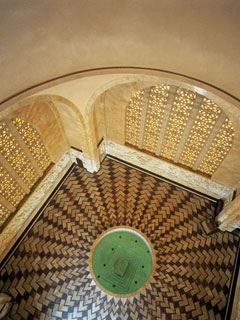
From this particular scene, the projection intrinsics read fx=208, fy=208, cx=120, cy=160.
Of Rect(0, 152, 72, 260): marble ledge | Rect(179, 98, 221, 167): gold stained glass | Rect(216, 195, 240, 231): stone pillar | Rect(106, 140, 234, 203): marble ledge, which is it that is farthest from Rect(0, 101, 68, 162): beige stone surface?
Rect(216, 195, 240, 231): stone pillar

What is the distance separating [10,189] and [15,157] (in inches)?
28.4

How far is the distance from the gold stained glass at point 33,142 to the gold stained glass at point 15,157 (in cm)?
20

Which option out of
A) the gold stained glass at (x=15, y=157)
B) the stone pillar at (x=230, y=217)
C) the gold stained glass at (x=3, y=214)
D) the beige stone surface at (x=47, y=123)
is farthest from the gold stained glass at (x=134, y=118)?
the gold stained glass at (x=3, y=214)

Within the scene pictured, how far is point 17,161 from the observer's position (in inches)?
170

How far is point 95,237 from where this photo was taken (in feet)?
16.2

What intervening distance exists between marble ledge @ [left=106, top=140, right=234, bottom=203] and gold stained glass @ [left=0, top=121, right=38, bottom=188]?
229 cm

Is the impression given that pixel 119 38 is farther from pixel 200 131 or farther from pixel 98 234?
pixel 98 234

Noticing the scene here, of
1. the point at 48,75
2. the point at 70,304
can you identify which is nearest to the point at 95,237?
the point at 70,304

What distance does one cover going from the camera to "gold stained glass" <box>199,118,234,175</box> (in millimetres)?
4056

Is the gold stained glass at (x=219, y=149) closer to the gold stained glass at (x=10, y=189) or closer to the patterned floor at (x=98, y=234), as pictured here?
the patterned floor at (x=98, y=234)

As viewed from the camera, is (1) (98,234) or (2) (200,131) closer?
(2) (200,131)

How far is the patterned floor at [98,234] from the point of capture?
409 cm

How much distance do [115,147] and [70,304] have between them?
385cm

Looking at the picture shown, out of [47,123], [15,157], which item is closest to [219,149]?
[47,123]
